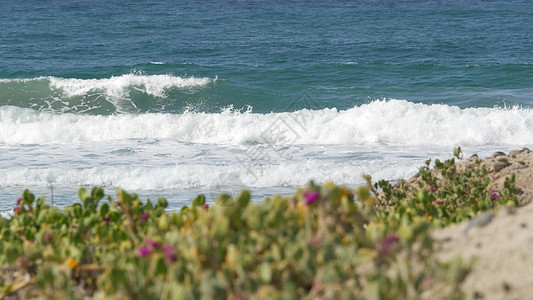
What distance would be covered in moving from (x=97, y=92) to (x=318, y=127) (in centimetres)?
844

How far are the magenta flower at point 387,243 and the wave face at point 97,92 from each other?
54.7 feet

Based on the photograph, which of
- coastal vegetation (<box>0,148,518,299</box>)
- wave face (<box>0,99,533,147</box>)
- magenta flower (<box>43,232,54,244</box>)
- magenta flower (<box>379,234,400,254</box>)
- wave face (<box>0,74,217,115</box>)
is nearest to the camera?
coastal vegetation (<box>0,148,518,299</box>)

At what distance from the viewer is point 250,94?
19250mm

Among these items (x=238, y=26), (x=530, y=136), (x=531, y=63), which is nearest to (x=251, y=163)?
(x=530, y=136)

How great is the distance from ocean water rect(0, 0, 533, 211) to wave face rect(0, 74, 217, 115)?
0.06 meters

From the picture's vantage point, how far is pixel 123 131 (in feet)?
51.2

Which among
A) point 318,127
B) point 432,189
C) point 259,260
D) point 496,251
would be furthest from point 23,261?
point 318,127

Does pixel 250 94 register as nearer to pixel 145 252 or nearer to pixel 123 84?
pixel 123 84

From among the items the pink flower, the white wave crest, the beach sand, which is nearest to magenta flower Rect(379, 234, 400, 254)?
the beach sand

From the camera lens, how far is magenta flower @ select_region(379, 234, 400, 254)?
2137 millimetres

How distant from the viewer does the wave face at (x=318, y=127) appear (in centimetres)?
1395

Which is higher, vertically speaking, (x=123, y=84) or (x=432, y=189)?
(x=123, y=84)

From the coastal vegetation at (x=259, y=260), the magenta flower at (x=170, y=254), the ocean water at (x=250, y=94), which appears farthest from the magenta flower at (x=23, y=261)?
the ocean water at (x=250, y=94)

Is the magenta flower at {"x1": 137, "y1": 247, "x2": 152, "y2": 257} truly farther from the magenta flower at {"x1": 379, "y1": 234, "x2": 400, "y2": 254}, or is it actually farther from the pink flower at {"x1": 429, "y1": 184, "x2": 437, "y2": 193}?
the pink flower at {"x1": 429, "y1": 184, "x2": 437, "y2": 193}
